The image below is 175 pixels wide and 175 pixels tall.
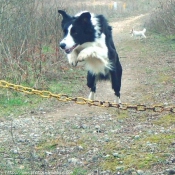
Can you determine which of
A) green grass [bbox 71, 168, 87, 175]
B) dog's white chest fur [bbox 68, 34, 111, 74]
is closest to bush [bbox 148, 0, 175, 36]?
dog's white chest fur [bbox 68, 34, 111, 74]

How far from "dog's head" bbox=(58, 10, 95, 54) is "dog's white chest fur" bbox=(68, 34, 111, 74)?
0.44ft

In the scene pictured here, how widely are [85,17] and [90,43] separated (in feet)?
1.50

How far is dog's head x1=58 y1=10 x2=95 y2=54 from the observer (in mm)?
7074

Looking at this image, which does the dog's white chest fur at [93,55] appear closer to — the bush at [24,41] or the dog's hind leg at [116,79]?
the dog's hind leg at [116,79]

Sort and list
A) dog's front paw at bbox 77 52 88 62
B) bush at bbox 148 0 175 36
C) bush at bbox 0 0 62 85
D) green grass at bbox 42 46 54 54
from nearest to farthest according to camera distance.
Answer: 1. dog's front paw at bbox 77 52 88 62
2. bush at bbox 0 0 62 85
3. green grass at bbox 42 46 54 54
4. bush at bbox 148 0 175 36

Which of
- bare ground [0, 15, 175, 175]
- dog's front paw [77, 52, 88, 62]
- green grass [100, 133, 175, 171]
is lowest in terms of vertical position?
bare ground [0, 15, 175, 175]

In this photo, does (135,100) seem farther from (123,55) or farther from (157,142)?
(123,55)

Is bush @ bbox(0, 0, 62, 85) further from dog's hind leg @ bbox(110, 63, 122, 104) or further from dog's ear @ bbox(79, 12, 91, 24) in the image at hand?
dog's ear @ bbox(79, 12, 91, 24)

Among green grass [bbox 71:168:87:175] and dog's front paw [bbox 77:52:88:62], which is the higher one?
dog's front paw [bbox 77:52:88:62]

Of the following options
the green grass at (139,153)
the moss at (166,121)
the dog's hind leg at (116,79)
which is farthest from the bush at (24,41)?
the green grass at (139,153)

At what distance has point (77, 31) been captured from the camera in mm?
7129

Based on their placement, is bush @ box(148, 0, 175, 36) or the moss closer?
the moss

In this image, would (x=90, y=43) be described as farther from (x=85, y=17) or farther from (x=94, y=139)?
(x=94, y=139)

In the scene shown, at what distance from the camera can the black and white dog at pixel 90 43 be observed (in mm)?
7113
